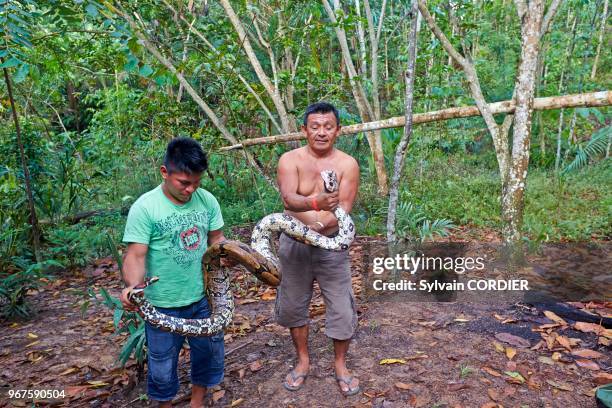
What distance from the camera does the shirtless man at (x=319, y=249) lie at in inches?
111

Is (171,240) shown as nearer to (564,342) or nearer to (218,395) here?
(218,395)

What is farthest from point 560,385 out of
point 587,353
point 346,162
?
point 346,162

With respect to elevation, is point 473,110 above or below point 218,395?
above

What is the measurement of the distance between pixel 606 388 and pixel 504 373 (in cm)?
62

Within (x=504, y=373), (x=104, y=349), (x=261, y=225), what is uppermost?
(x=261, y=225)

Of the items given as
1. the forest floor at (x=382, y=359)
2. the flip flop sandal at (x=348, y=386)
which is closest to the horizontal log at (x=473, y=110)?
the forest floor at (x=382, y=359)

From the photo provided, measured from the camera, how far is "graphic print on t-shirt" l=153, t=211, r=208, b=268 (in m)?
2.43

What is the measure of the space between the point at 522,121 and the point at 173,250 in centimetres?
375

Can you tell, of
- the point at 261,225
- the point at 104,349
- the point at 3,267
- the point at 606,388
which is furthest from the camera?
the point at 3,267

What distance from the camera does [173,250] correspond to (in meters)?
2.47

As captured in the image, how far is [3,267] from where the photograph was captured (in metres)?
5.06

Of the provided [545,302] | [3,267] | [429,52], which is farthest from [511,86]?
[3,267]

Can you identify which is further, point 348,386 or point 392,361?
point 392,361

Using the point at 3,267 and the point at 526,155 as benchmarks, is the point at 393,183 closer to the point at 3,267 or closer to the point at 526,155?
the point at 526,155
